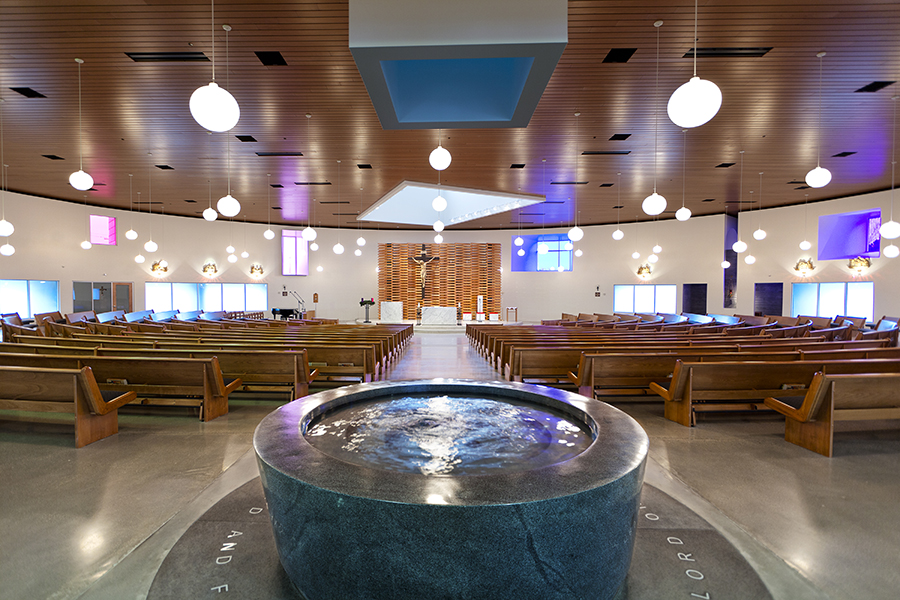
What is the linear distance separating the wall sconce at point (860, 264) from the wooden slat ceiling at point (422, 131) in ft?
5.94

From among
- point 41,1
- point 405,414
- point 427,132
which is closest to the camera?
point 405,414

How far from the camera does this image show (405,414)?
2537 mm

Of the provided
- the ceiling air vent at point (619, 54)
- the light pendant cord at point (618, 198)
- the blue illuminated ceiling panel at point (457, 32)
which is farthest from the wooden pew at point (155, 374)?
the light pendant cord at point (618, 198)

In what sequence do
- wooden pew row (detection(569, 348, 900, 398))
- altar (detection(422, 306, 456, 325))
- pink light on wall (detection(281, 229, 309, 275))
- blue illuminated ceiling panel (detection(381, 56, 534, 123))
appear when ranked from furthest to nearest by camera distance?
pink light on wall (detection(281, 229, 309, 275)) → altar (detection(422, 306, 456, 325)) → blue illuminated ceiling panel (detection(381, 56, 534, 123)) → wooden pew row (detection(569, 348, 900, 398))

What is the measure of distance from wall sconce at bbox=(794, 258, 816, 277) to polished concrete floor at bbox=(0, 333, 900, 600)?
11017 mm

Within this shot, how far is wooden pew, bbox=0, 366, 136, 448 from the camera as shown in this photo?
337cm

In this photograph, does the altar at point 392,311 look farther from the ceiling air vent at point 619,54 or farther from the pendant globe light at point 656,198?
the ceiling air vent at point 619,54

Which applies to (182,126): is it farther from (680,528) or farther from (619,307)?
(619,307)

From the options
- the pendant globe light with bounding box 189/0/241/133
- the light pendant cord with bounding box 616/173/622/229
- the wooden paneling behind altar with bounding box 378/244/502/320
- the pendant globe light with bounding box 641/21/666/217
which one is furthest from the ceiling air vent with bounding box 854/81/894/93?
the wooden paneling behind altar with bounding box 378/244/502/320

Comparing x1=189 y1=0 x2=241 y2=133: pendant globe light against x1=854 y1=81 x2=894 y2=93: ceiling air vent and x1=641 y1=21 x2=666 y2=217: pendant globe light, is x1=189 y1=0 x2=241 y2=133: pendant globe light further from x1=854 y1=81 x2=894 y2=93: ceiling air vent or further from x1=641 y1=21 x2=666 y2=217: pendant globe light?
x1=854 y1=81 x2=894 y2=93: ceiling air vent

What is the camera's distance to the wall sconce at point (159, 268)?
14.6 m

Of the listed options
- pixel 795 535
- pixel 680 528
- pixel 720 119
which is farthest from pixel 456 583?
pixel 720 119

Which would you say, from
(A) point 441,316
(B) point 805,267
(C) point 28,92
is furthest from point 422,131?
(B) point 805,267

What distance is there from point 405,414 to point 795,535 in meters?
2.17
